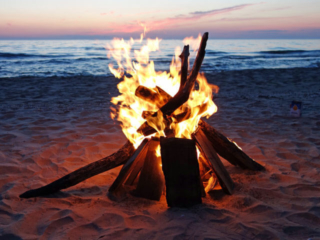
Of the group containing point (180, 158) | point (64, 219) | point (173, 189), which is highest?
point (180, 158)

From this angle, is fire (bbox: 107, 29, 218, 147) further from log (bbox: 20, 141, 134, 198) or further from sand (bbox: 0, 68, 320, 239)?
sand (bbox: 0, 68, 320, 239)

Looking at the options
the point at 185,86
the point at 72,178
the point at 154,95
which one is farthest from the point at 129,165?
the point at 185,86

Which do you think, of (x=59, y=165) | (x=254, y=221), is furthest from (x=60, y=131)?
(x=254, y=221)

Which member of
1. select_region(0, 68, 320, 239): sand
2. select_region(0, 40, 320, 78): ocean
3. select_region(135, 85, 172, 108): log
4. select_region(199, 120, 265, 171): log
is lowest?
select_region(0, 68, 320, 239): sand

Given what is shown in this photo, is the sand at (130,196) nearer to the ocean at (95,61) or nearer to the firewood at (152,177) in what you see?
the firewood at (152,177)

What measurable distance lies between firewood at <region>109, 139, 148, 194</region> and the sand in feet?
0.62

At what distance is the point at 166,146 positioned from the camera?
2.79 m

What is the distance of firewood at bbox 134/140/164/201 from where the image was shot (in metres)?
3.03

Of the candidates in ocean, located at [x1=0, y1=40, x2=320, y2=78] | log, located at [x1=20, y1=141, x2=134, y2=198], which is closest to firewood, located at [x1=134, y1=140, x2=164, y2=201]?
log, located at [x1=20, y1=141, x2=134, y2=198]

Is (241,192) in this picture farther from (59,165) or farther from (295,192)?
(59,165)

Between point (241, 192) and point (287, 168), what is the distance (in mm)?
1087

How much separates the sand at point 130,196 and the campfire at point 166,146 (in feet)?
0.56

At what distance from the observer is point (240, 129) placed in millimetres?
5664

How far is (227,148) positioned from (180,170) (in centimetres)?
96
